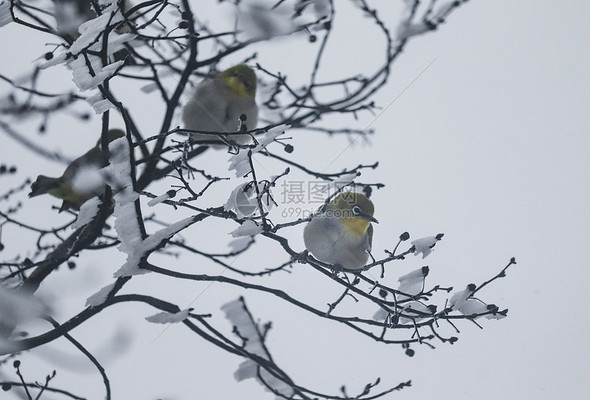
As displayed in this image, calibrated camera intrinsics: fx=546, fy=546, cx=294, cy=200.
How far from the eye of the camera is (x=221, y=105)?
193 inches

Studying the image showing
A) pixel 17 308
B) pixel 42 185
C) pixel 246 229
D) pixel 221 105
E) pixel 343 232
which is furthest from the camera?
pixel 221 105

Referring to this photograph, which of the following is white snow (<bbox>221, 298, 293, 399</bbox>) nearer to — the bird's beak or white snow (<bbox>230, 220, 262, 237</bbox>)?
white snow (<bbox>230, 220, 262, 237</bbox>)

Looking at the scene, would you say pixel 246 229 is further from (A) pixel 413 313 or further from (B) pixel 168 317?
(A) pixel 413 313

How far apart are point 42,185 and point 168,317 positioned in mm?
1866

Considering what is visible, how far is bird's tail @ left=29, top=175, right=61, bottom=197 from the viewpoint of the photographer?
425cm

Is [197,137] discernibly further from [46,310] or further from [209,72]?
[46,310]

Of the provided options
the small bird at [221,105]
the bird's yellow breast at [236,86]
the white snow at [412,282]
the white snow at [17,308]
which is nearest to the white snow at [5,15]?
the white snow at [17,308]

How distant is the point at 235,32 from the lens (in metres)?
4.20

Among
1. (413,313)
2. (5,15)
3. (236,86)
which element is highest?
(236,86)

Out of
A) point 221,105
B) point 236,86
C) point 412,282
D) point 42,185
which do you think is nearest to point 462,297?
point 412,282

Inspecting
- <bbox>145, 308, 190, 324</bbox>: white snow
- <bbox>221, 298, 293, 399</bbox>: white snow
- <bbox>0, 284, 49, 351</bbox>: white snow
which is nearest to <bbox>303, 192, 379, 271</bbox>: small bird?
<bbox>221, 298, 293, 399</bbox>: white snow

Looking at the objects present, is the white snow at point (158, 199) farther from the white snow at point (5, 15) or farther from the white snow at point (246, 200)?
the white snow at point (5, 15)

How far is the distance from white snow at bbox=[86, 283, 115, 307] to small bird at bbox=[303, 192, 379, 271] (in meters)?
1.69

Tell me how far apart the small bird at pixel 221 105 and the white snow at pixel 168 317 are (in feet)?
6.26
